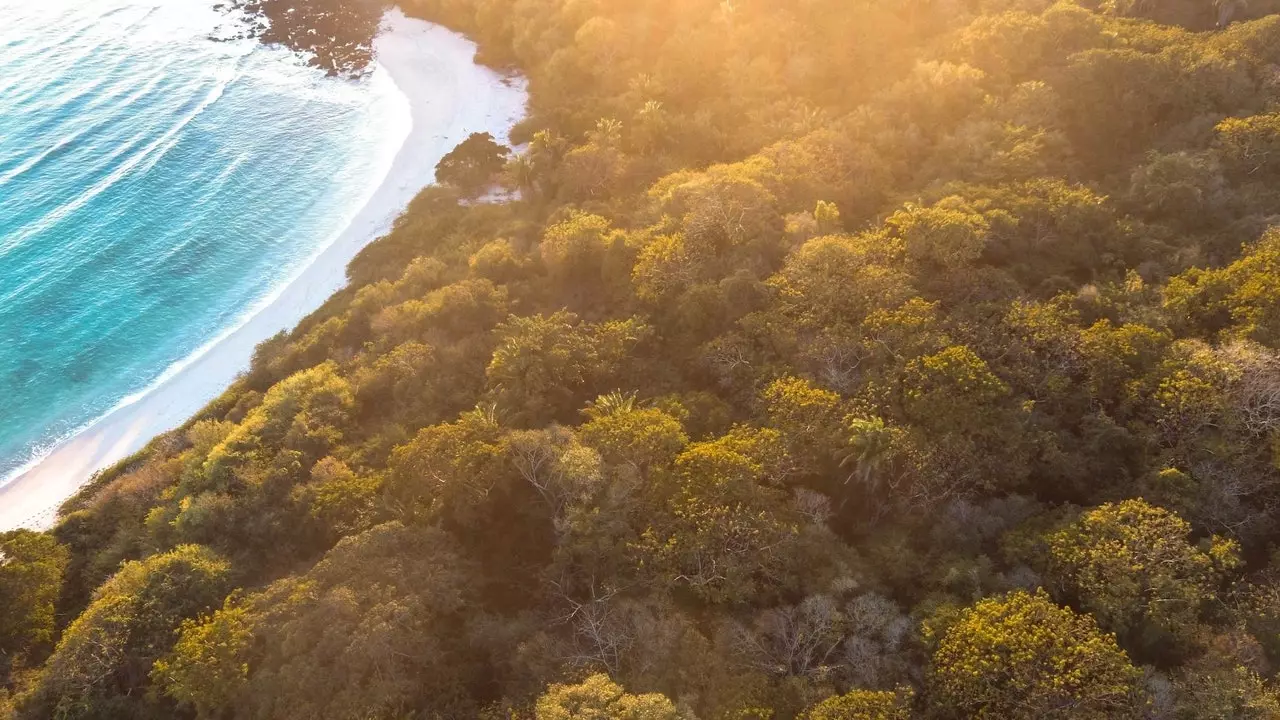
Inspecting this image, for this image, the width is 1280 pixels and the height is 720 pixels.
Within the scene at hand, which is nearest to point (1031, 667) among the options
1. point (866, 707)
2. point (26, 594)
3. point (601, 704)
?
point (866, 707)

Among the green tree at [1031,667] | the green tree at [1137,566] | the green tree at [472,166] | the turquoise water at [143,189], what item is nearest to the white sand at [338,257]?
the turquoise water at [143,189]

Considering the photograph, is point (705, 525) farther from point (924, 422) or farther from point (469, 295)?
point (469, 295)

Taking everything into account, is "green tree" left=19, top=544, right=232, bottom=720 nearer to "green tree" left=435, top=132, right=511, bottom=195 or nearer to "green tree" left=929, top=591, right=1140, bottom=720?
"green tree" left=929, top=591, right=1140, bottom=720

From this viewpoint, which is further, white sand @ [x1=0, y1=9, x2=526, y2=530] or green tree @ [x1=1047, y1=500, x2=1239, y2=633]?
white sand @ [x1=0, y1=9, x2=526, y2=530]

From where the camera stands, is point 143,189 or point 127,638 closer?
point 127,638

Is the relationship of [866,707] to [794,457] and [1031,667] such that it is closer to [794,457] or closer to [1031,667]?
[1031,667]

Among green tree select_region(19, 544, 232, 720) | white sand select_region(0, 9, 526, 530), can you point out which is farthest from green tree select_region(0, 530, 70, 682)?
white sand select_region(0, 9, 526, 530)
